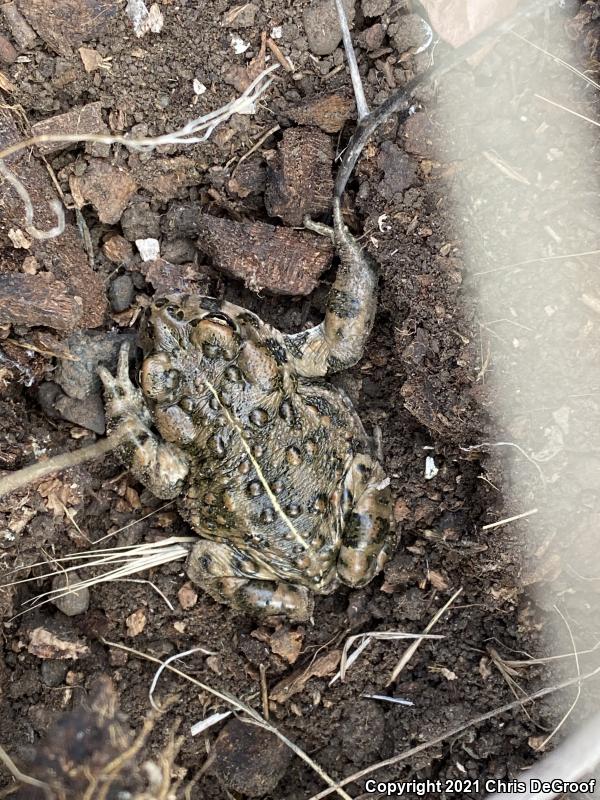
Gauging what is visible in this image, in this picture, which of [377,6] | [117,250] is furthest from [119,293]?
[377,6]

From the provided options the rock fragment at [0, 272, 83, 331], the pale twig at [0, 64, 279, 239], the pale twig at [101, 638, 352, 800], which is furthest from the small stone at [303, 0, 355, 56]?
the pale twig at [101, 638, 352, 800]

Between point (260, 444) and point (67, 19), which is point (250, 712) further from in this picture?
point (67, 19)

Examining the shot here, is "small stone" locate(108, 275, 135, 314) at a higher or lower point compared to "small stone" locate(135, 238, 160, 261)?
lower

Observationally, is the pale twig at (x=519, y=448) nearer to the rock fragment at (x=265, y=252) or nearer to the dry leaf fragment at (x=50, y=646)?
the rock fragment at (x=265, y=252)

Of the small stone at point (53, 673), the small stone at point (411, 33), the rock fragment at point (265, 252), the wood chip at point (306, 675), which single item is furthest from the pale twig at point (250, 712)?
the small stone at point (411, 33)

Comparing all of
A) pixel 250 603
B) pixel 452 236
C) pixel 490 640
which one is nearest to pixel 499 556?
pixel 490 640

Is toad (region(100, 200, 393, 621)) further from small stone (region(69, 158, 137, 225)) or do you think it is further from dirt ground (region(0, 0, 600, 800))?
small stone (region(69, 158, 137, 225))
